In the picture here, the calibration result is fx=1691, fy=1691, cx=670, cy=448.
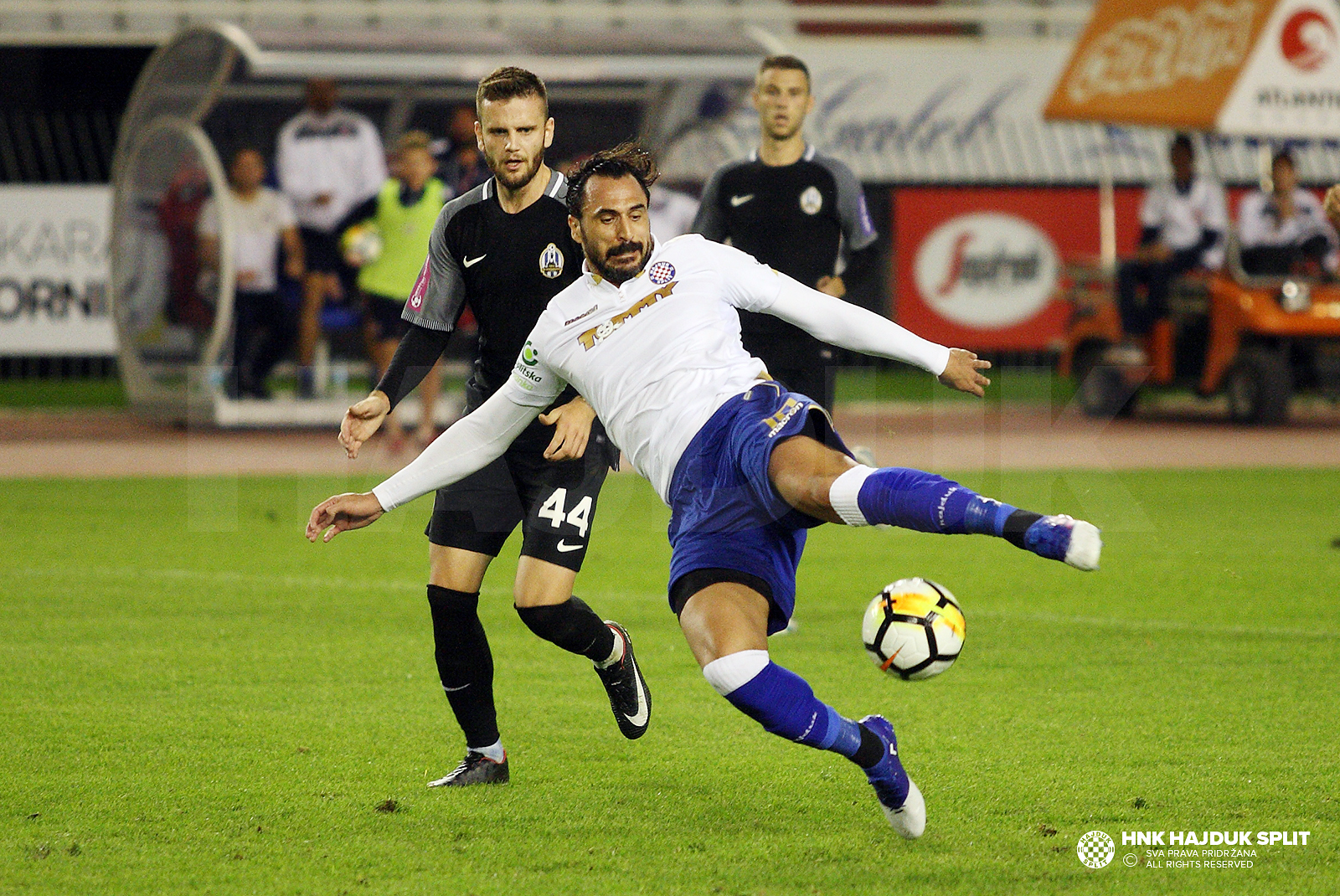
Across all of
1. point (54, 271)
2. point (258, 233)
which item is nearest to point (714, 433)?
point (258, 233)

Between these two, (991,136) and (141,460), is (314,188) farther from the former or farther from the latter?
(991,136)

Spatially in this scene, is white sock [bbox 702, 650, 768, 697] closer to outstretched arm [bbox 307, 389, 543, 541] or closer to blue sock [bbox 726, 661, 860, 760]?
blue sock [bbox 726, 661, 860, 760]

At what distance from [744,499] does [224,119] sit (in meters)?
12.7

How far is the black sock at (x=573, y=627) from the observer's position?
5414 mm

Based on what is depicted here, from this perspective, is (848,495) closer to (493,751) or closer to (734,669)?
(734,669)

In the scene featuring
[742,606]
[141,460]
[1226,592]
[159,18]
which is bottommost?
[141,460]

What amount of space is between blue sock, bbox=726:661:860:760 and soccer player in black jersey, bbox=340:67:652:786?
1165 mm

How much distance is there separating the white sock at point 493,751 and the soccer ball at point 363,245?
30.7 feet

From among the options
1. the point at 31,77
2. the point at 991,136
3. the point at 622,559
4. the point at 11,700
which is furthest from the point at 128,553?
the point at 991,136

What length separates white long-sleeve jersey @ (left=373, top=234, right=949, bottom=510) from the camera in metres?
4.87

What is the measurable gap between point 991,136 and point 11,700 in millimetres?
Result: 17503

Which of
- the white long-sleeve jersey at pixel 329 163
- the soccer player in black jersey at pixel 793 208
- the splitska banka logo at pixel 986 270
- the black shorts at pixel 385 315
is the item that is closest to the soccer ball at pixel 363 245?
the black shorts at pixel 385 315

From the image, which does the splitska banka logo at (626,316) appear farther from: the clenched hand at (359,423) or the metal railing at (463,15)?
the metal railing at (463,15)

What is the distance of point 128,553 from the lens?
32.1ft
